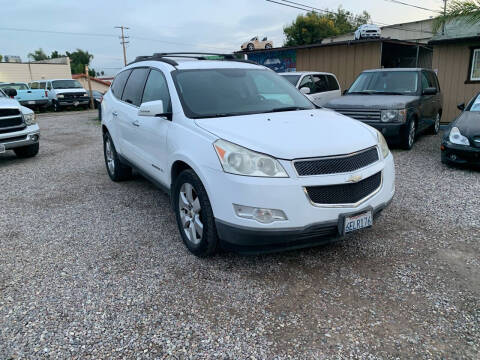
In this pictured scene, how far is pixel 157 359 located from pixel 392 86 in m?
8.40

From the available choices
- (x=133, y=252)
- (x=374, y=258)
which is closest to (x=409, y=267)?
(x=374, y=258)

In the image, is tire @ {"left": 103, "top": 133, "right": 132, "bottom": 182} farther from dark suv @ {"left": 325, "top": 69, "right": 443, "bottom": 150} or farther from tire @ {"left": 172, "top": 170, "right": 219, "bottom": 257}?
dark suv @ {"left": 325, "top": 69, "right": 443, "bottom": 150}

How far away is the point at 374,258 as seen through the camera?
11.7 feet

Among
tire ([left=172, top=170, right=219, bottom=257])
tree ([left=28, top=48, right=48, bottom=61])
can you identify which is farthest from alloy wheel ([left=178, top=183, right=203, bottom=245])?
tree ([left=28, top=48, right=48, bottom=61])

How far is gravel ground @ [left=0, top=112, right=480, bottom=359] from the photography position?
2486mm

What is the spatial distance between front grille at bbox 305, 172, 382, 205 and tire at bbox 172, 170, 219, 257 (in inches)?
34.3

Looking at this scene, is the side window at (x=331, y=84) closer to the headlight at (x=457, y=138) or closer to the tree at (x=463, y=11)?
the tree at (x=463, y=11)

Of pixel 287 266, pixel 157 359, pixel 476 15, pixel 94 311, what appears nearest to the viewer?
pixel 157 359

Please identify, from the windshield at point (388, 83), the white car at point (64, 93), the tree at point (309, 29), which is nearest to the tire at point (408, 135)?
the windshield at point (388, 83)

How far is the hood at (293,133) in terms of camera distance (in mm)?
3018

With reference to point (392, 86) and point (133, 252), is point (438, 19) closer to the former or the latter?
point (392, 86)

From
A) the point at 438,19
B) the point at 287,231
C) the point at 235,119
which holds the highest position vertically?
the point at 438,19

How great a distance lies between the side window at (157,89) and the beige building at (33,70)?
1564 inches

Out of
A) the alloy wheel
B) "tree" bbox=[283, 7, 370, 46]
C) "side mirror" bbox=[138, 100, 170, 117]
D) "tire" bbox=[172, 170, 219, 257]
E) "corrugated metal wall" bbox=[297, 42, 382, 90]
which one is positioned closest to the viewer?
"tire" bbox=[172, 170, 219, 257]
